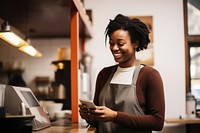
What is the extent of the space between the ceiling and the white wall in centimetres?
49

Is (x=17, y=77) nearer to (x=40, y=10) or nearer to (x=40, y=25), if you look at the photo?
(x=40, y=25)

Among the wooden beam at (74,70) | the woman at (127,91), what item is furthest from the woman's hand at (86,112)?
the wooden beam at (74,70)

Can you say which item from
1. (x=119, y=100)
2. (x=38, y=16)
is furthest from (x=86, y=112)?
(x=38, y=16)

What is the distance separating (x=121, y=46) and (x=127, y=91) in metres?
0.28

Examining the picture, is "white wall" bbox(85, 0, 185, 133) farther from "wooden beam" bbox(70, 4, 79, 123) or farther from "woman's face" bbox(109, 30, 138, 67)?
"woman's face" bbox(109, 30, 138, 67)

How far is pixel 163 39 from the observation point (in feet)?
13.9

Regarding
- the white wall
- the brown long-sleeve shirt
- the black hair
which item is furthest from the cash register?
the white wall

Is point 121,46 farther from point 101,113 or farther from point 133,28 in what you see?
point 101,113

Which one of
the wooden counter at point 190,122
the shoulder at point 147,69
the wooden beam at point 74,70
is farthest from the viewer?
the wooden counter at point 190,122

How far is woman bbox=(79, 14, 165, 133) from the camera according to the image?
177 cm

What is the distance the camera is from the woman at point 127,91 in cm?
177

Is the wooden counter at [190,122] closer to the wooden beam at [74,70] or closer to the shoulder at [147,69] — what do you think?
the wooden beam at [74,70]

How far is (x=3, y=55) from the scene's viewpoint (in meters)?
4.50

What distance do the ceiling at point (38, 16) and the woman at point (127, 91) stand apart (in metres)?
0.82
